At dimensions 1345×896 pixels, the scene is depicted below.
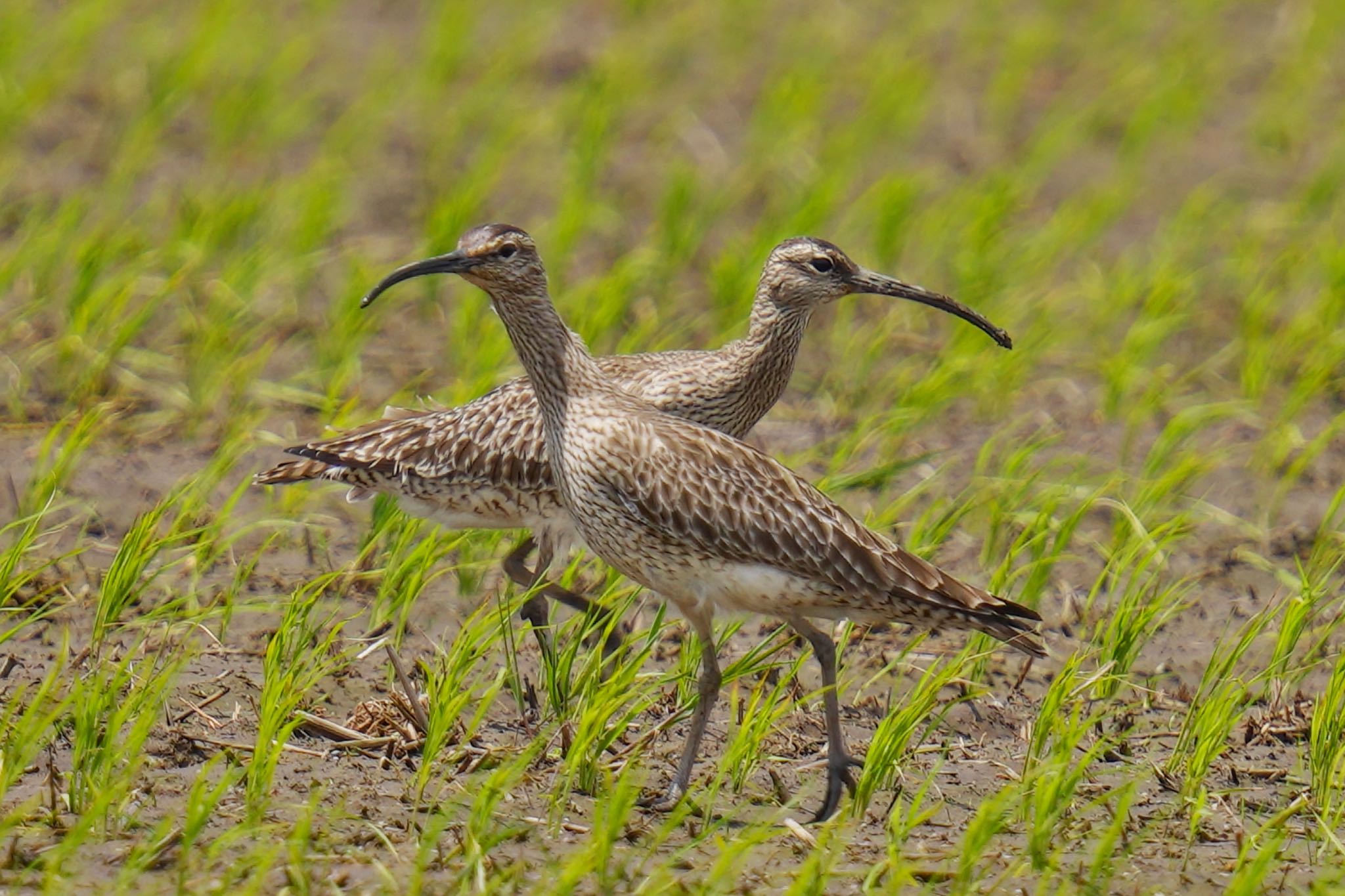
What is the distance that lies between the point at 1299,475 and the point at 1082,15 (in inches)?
313

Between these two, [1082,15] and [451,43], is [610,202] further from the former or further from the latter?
[1082,15]

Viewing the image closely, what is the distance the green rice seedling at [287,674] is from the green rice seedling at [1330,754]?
2699mm

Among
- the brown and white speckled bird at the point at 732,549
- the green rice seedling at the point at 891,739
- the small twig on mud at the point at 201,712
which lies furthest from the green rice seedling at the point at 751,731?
the small twig on mud at the point at 201,712

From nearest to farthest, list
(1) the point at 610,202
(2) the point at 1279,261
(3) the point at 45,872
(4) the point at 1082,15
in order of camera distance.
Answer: (3) the point at 45,872 → (2) the point at 1279,261 → (1) the point at 610,202 → (4) the point at 1082,15

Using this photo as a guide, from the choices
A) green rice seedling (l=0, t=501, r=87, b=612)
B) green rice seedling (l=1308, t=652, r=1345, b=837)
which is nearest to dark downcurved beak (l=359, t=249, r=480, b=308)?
green rice seedling (l=0, t=501, r=87, b=612)

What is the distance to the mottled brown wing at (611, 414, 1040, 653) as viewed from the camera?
596cm

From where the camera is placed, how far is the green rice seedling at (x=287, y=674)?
5.41 m

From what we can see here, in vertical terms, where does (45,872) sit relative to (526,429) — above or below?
below

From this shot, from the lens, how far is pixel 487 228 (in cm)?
641

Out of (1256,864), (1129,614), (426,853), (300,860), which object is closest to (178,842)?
(300,860)

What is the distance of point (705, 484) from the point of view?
19.8 ft

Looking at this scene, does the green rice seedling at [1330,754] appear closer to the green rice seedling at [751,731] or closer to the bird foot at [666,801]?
the green rice seedling at [751,731]

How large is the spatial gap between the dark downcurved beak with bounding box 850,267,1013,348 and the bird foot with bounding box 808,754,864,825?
1.88 metres

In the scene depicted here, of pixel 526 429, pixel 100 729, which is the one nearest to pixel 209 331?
pixel 526 429
